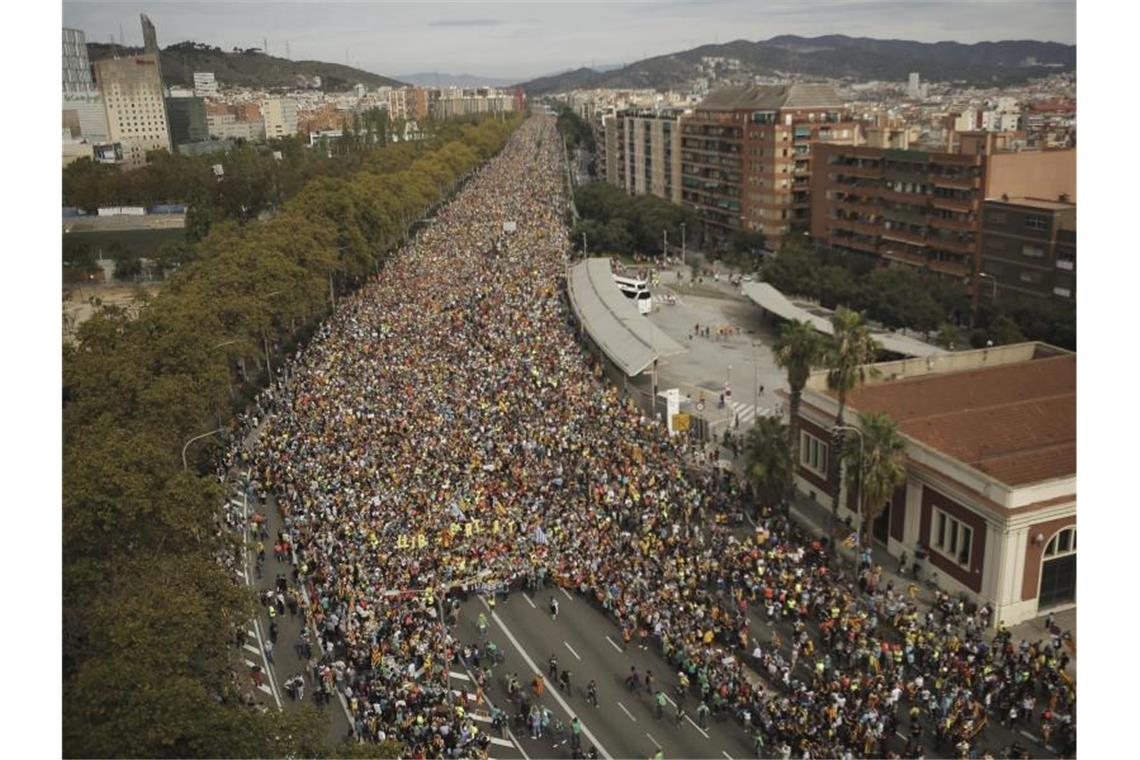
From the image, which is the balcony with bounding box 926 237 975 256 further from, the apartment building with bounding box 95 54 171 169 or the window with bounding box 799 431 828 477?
the apartment building with bounding box 95 54 171 169

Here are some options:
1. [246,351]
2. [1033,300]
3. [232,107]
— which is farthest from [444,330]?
[232,107]

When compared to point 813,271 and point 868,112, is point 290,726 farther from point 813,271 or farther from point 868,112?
point 868,112

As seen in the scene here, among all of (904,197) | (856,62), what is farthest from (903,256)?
(856,62)

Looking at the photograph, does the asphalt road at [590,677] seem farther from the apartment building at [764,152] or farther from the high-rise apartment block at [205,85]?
the apartment building at [764,152]

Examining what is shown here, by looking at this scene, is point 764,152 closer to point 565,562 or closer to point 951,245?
point 951,245

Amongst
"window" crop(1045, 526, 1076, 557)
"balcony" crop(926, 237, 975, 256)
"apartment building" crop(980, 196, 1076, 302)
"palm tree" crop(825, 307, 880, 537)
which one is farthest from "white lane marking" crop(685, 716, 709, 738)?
"balcony" crop(926, 237, 975, 256)
